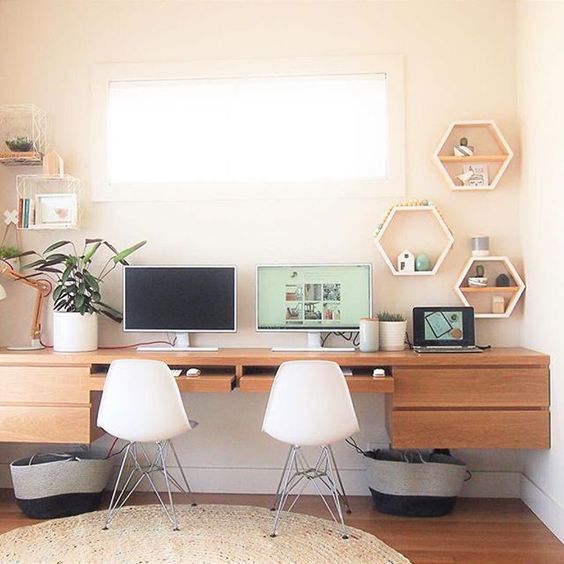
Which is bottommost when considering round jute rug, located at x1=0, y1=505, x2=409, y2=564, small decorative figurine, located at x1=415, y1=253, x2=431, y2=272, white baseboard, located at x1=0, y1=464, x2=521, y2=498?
round jute rug, located at x1=0, y1=505, x2=409, y2=564

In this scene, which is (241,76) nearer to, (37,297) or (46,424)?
(37,297)

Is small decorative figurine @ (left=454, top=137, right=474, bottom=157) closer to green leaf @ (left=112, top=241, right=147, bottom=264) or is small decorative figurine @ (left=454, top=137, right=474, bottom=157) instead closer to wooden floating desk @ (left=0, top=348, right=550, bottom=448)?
wooden floating desk @ (left=0, top=348, right=550, bottom=448)

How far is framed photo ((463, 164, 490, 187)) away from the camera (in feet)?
11.6

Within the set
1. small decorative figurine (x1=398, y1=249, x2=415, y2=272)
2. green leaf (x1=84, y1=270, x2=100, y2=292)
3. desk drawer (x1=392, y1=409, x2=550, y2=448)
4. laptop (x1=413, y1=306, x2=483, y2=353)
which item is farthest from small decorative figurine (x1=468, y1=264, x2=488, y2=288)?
green leaf (x1=84, y1=270, x2=100, y2=292)

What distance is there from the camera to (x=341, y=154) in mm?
3693

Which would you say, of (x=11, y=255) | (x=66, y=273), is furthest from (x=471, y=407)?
(x=11, y=255)

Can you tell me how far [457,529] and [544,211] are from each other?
160cm

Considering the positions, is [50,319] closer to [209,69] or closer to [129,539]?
[129,539]

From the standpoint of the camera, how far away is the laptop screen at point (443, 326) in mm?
3318

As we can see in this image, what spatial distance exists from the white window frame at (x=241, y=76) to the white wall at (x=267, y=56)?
5 cm

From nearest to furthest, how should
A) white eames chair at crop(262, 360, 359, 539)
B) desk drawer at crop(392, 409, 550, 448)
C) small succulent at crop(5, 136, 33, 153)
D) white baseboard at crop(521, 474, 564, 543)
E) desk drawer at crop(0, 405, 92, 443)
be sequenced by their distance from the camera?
white eames chair at crop(262, 360, 359, 539)
white baseboard at crop(521, 474, 564, 543)
desk drawer at crop(392, 409, 550, 448)
desk drawer at crop(0, 405, 92, 443)
small succulent at crop(5, 136, 33, 153)

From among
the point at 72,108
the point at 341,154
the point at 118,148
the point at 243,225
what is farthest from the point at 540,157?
the point at 72,108

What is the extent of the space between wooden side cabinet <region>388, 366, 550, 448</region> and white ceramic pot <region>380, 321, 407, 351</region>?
0.32m

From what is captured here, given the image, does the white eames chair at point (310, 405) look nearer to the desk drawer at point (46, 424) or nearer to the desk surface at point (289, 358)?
the desk surface at point (289, 358)
